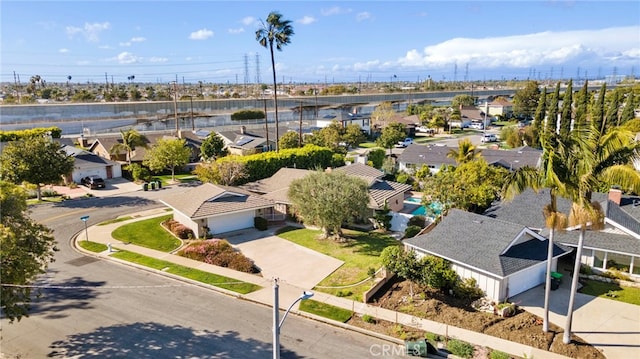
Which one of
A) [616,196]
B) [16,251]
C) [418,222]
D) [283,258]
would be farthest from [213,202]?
[616,196]

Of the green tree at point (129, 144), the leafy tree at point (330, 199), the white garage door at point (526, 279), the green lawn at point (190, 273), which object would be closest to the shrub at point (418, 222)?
the leafy tree at point (330, 199)

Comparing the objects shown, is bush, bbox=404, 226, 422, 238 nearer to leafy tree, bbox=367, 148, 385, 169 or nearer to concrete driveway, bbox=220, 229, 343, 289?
concrete driveway, bbox=220, 229, 343, 289

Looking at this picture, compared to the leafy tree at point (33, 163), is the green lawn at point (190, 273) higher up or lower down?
lower down

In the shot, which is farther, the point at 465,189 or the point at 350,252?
the point at 465,189

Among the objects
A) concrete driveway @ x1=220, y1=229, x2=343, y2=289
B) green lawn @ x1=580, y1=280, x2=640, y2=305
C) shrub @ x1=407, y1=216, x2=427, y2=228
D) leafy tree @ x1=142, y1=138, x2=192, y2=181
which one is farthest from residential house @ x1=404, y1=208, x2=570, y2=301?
leafy tree @ x1=142, y1=138, x2=192, y2=181

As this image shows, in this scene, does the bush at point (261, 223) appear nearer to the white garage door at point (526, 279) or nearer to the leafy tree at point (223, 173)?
the leafy tree at point (223, 173)

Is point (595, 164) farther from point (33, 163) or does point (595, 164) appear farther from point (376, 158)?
point (33, 163)
